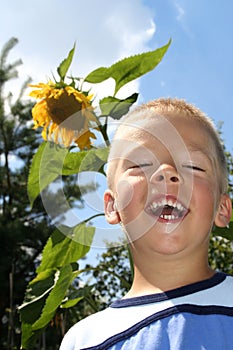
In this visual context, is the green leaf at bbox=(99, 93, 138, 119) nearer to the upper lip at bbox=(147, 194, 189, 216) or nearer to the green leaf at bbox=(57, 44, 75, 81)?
the green leaf at bbox=(57, 44, 75, 81)

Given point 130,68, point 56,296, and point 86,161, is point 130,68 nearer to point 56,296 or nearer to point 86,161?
point 86,161

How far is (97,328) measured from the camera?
660 millimetres

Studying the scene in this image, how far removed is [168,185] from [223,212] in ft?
0.38

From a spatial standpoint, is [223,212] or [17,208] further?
[17,208]

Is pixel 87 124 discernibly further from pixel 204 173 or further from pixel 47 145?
pixel 204 173

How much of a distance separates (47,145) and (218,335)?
0.52 metres

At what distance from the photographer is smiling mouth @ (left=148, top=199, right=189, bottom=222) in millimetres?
622

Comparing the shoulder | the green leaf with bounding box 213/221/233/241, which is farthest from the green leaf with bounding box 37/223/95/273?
the shoulder

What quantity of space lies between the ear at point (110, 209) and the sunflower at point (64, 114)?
27cm

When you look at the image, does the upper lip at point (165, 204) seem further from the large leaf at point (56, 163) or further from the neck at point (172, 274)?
the large leaf at point (56, 163)

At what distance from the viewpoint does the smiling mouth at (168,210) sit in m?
0.62

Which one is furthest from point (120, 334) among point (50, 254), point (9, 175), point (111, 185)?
point (9, 175)

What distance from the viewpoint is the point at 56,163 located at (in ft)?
3.17

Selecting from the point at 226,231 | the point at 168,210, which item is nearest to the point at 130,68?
the point at 226,231
